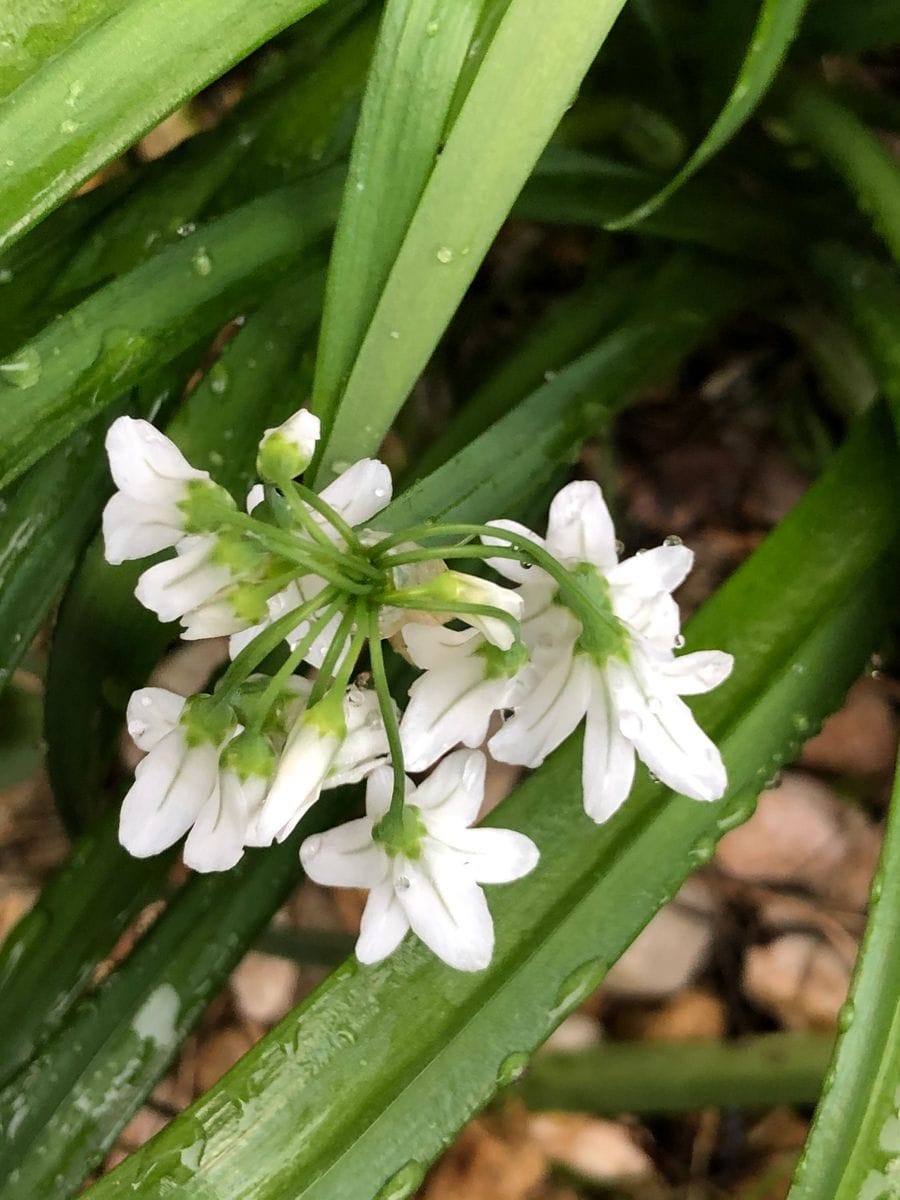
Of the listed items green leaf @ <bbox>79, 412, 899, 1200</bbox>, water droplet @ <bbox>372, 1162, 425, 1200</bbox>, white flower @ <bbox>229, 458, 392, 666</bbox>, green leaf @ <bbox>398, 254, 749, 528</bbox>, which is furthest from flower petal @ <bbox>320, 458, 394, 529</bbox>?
water droplet @ <bbox>372, 1162, 425, 1200</bbox>

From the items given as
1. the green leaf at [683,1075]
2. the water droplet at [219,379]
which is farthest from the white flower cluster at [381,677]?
the green leaf at [683,1075]

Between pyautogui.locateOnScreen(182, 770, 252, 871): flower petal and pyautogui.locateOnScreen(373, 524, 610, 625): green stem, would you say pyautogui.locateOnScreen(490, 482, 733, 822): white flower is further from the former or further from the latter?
pyautogui.locateOnScreen(182, 770, 252, 871): flower petal

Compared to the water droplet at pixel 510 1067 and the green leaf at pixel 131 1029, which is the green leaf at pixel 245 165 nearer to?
the green leaf at pixel 131 1029

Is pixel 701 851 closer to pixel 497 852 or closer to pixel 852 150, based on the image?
pixel 497 852

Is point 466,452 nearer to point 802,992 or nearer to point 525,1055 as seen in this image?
point 525,1055

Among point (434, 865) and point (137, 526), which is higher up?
point (137, 526)

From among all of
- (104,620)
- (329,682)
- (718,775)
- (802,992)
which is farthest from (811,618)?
(802,992)

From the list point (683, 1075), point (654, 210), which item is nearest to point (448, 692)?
point (654, 210)
